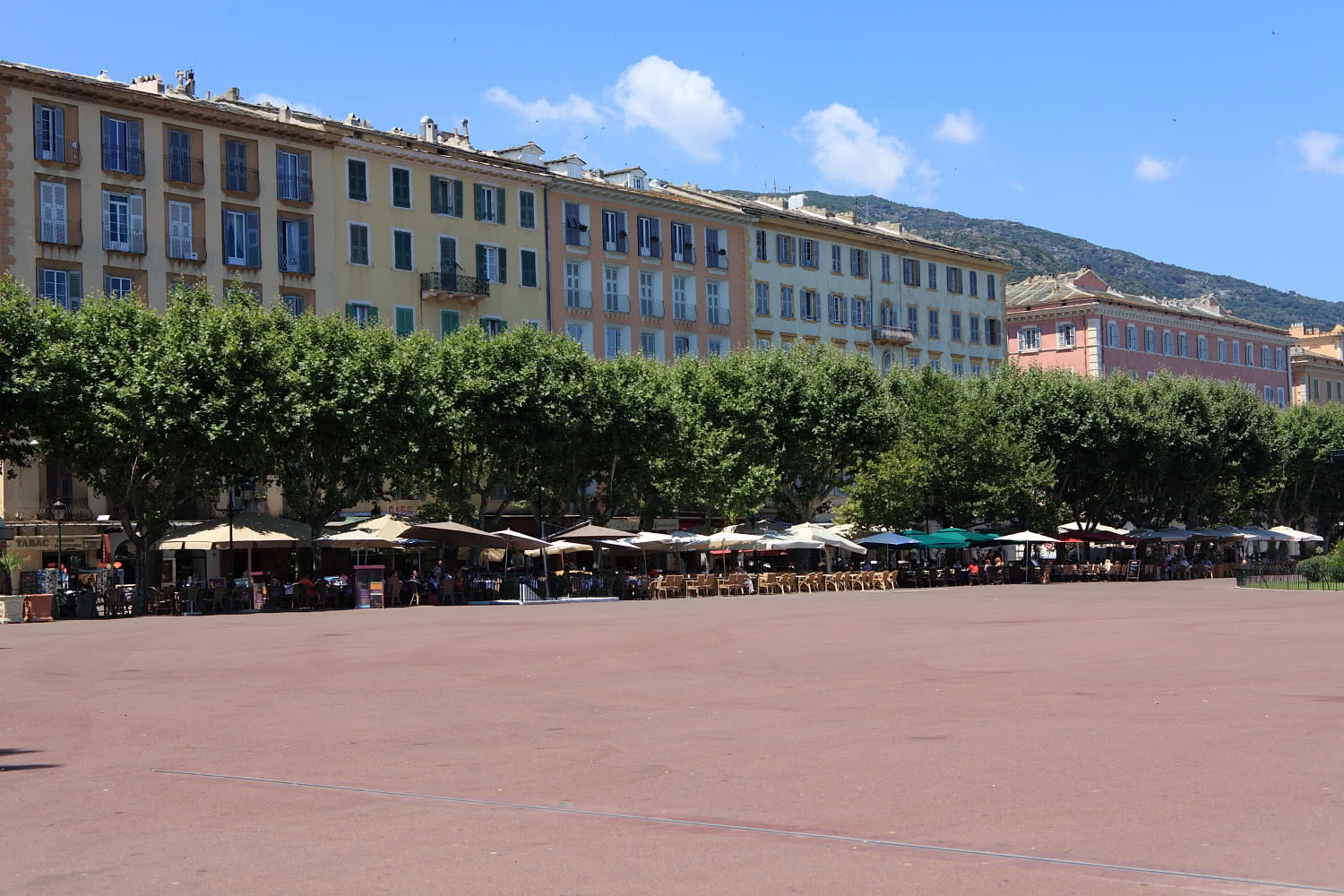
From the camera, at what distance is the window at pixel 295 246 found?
2343 inches

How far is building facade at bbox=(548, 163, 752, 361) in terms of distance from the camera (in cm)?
6994

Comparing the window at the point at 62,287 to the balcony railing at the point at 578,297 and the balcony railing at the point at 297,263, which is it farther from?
the balcony railing at the point at 578,297

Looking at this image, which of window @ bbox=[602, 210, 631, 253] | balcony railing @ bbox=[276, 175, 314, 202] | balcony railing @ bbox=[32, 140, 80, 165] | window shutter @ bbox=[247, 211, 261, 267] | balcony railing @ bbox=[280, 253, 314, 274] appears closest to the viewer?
balcony railing @ bbox=[32, 140, 80, 165]

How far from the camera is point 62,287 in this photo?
53719 millimetres

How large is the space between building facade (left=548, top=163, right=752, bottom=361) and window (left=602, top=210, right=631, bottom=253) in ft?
0.13

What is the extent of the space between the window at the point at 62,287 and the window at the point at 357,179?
11948mm

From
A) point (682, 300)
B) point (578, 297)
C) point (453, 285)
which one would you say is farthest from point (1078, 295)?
point (453, 285)

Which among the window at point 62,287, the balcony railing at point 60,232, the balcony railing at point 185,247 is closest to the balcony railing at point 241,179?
the balcony railing at point 185,247

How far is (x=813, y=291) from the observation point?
80.7 meters

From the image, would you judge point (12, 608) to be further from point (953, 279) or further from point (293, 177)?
point (953, 279)

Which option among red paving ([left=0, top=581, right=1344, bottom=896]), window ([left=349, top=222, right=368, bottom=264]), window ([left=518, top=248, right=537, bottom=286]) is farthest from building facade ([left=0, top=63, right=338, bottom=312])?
red paving ([left=0, top=581, right=1344, bottom=896])

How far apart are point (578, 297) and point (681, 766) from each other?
195ft

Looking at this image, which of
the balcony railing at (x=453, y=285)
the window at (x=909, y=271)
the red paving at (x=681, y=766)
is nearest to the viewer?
the red paving at (x=681, y=766)

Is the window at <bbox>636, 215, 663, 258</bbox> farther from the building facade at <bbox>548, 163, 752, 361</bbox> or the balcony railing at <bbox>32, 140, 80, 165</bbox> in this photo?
the balcony railing at <bbox>32, 140, 80, 165</bbox>
